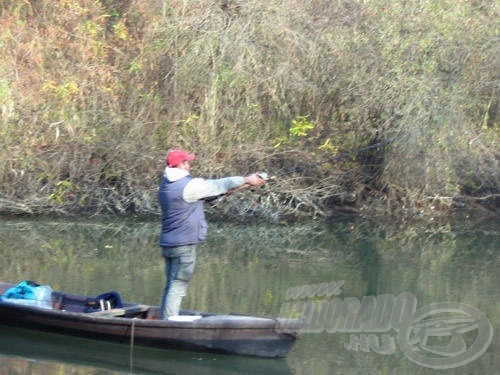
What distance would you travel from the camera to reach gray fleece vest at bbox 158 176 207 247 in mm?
8406

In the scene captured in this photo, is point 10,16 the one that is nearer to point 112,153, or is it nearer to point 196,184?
point 112,153

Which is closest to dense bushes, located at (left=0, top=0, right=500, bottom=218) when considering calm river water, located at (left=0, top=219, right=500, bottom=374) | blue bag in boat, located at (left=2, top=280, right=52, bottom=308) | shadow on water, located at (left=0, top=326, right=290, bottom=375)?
calm river water, located at (left=0, top=219, right=500, bottom=374)

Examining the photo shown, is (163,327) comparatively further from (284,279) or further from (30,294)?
(284,279)

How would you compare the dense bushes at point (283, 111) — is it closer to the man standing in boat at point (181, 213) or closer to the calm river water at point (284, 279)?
the calm river water at point (284, 279)

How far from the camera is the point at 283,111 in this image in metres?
15.9

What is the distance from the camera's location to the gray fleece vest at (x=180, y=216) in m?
8.41

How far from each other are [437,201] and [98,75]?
612cm

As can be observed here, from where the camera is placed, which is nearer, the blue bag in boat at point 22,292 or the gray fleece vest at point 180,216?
the gray fleece vest at point 180,216

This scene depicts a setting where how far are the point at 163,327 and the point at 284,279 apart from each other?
3.49m

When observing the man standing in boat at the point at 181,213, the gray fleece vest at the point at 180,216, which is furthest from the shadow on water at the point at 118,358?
the gray fleece vest at the point at 180,216

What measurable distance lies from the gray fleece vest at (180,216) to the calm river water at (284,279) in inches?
39.3

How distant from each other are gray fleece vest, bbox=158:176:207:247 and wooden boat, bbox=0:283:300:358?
69cm

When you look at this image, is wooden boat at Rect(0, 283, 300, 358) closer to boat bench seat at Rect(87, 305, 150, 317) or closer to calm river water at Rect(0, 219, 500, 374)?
boat bench seat at Rect(87, 305, 150, 317)

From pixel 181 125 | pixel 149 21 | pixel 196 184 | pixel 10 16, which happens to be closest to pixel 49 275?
pixel 196 184
